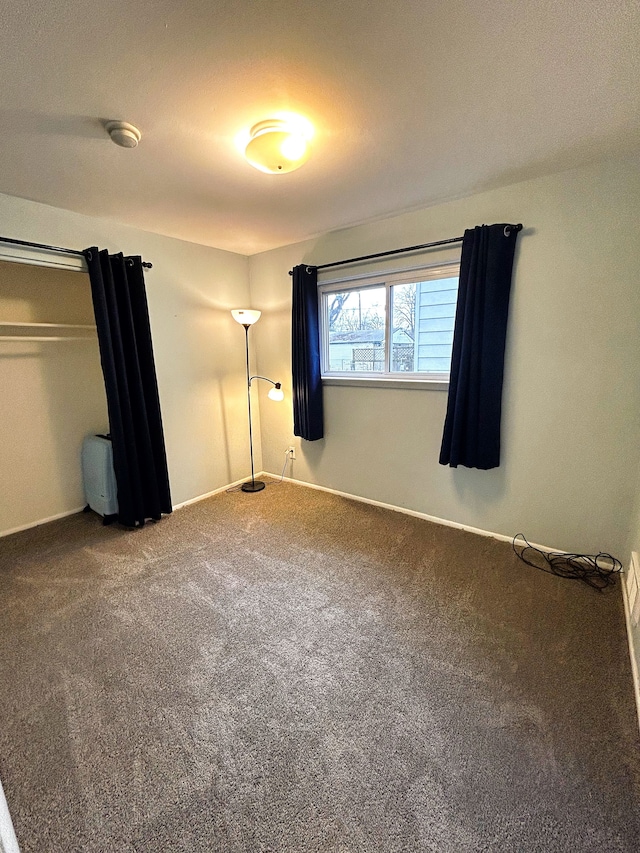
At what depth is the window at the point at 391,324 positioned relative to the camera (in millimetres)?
2613

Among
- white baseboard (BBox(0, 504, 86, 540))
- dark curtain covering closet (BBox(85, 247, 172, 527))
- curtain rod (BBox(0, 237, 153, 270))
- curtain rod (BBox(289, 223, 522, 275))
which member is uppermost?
curtain rod (BBox(289, 223, 522, 275))

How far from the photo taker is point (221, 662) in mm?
1606

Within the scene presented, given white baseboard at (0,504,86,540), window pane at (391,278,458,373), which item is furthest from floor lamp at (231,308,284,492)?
white baseboard at (0,504,86,540)

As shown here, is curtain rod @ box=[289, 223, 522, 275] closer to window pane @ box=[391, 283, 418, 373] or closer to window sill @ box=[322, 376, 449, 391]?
window pane @ box=[391, 283, 418, 373]

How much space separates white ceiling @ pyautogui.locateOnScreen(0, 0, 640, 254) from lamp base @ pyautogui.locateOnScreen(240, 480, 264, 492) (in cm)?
249

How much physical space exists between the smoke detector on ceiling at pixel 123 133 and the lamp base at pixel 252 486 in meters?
2.76

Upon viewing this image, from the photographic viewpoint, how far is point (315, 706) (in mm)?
1391

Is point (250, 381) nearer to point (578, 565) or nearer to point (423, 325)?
point (423, 325)

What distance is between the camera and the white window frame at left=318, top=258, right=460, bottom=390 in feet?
8.51

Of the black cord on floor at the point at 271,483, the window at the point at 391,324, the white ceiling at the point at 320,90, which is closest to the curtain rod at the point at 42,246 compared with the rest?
the white ceiling at the point at 320,90

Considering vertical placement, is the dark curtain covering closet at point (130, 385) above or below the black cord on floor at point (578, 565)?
above

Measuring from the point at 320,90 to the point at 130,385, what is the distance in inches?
88.3

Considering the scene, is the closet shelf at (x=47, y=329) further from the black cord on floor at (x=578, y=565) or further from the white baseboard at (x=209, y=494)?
the black cord on floor at (x=578, y=565)

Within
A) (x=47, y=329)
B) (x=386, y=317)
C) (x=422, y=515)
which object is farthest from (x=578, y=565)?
(x=47, y=329)
